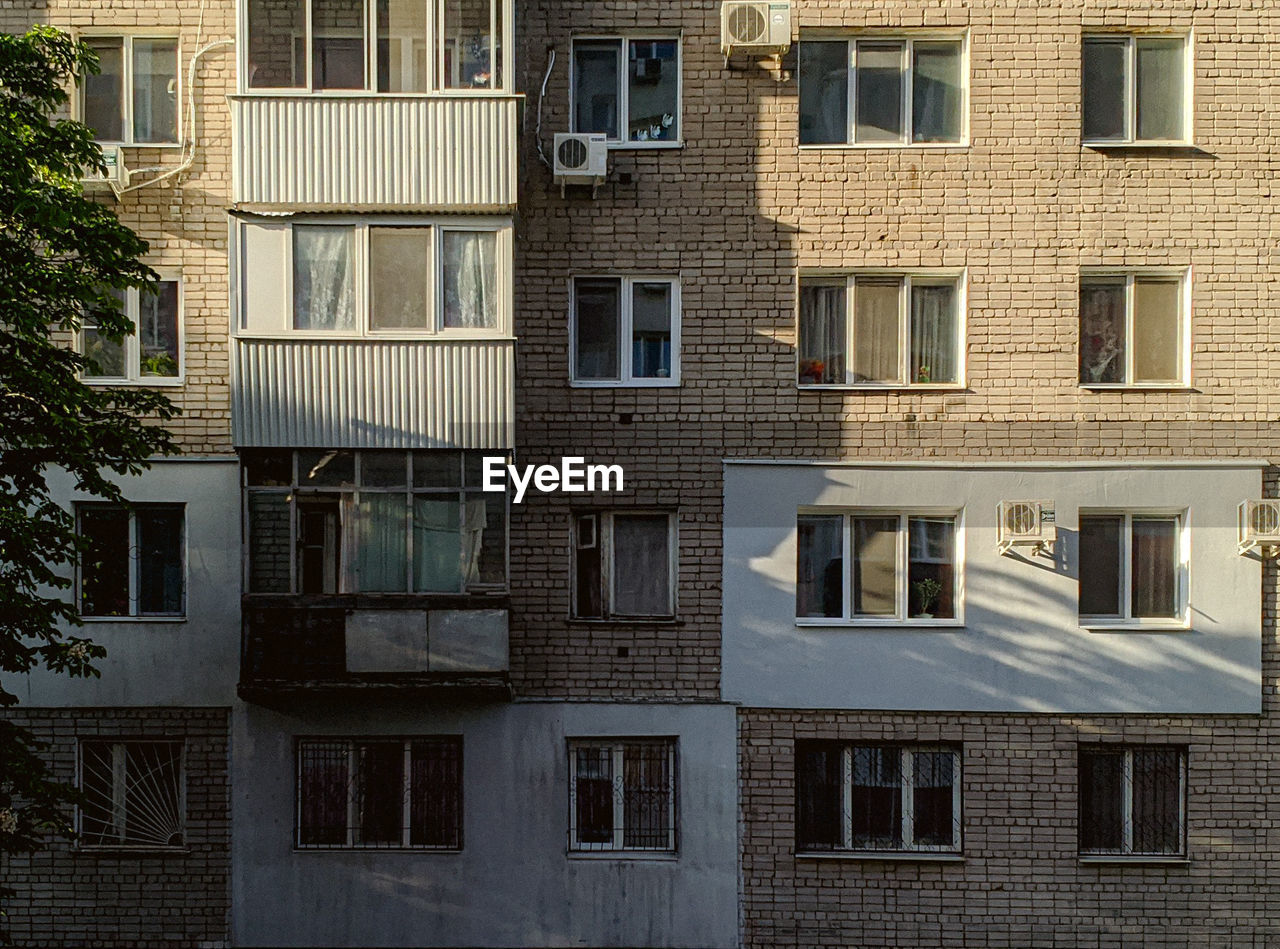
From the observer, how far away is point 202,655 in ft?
36.4

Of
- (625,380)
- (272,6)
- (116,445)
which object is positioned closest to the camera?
(116,445)

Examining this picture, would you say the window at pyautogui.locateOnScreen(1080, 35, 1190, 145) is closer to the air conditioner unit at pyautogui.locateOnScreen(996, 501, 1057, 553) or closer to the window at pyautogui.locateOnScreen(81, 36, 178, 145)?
the air conditioner unit at pyautogui.locateOnScreen(996, 501, 1057, 553)

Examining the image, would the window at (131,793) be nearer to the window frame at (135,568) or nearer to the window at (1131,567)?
the window frame at (135,568)

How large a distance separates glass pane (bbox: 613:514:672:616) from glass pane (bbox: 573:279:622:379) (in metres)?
1.59

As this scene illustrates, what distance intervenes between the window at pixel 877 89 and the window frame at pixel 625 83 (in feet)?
4.22

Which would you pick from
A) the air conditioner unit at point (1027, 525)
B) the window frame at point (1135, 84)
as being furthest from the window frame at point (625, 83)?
the air conditioner unit at point (1027, 525)

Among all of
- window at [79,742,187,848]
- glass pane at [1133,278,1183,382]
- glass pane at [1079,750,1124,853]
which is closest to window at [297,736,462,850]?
window at [79,742,187,848]

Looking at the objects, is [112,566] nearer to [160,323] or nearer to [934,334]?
[160,323]

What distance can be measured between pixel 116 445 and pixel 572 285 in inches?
186

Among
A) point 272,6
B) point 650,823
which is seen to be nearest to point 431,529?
point 650,823

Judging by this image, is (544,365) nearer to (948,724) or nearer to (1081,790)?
(948,724)

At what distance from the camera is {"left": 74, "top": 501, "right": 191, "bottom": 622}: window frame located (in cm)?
1112

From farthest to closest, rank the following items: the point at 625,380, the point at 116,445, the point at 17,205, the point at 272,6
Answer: the point at 625,380 < the point at 272,6 < the point at 116,445 < the point at 17,205

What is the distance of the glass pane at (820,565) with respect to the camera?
11266 mm
